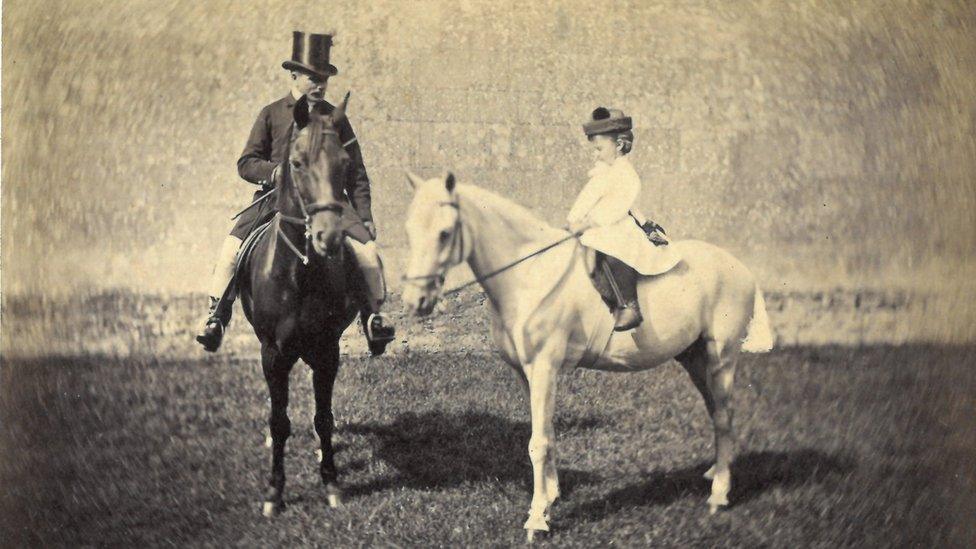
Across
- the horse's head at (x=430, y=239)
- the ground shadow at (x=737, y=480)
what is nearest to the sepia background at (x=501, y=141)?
the ground shadow at (x=737, y=480)

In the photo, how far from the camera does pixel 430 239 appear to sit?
11.9 feet

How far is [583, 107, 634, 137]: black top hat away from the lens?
413 centimetres

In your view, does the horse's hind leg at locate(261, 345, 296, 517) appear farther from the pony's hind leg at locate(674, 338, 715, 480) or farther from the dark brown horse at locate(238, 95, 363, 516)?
the pony's hind leg at locate(674, 338, 715, 480)

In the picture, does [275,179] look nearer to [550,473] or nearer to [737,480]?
[550,473]

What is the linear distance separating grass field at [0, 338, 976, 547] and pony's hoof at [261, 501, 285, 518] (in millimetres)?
37

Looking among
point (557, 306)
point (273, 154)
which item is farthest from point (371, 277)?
point (557, 306)

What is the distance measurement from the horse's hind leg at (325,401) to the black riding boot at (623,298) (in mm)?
1302

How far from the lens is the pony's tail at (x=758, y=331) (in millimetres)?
4438

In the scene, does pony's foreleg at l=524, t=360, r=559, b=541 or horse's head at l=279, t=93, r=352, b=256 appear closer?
horse's head at l=279, t=93, r=352, b=256

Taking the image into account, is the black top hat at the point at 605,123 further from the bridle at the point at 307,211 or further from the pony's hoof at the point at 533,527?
the pony's hoof at the point at 533,527

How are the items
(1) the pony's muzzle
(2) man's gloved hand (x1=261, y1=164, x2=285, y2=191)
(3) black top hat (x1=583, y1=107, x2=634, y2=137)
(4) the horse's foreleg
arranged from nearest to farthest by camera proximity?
1. (1) the pony's muzzle
2. (2) man's gloved hand (x1=261, y1=164, x2=285, y2=191)
3. (3) black top hat (x1=583, y1=107, x2=634, y2=137)
4. (4) the horse's foreleg

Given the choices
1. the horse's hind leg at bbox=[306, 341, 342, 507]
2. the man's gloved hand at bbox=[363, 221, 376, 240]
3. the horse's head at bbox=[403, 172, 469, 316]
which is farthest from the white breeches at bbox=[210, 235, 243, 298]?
the horse's head at bbox=[403, 172, 469, 316]

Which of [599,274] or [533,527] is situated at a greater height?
[599,274]

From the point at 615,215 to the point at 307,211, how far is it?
1.34 metres
